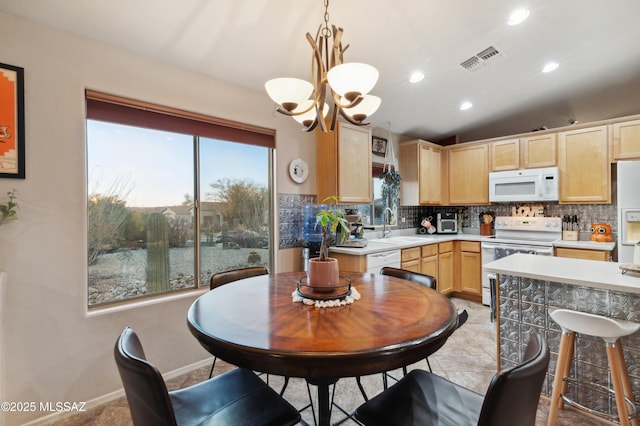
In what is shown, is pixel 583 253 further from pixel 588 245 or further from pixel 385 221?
pixel 385 221

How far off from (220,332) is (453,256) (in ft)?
12.7

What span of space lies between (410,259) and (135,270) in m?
2.78

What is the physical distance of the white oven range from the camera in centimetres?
360

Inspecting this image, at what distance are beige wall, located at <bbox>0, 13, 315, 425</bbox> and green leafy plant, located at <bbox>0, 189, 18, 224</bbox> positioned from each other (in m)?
0.03

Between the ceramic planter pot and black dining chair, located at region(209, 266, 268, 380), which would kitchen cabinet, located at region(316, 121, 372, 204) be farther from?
the ceramic planter pot

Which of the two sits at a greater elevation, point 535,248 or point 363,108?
point 363,108

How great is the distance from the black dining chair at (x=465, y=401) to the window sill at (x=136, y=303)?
1.73m

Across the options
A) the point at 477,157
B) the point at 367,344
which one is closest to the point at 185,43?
the point at 367,344

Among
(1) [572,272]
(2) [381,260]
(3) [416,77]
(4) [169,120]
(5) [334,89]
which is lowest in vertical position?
(2) [381,260]

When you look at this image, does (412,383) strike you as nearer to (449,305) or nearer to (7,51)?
(449,305)

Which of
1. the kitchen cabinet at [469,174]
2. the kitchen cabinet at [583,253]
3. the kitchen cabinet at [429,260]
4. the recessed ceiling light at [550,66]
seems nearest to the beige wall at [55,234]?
the kitchen cabinet at [429,260]

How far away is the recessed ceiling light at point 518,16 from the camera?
2233mm

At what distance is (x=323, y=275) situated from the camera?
55.9 inches

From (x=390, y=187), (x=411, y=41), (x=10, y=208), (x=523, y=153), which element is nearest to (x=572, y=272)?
(x=411, y=41)
